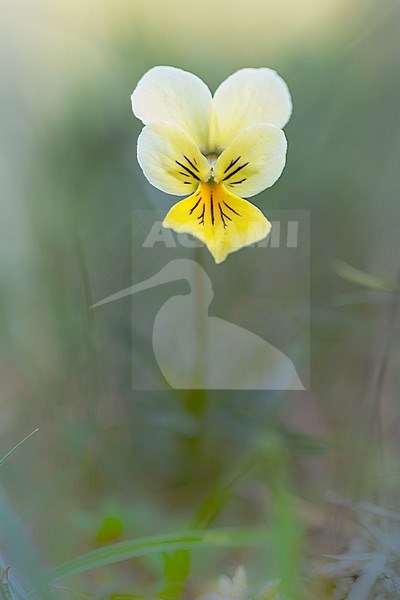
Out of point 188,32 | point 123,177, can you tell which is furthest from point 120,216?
A: point 188,32

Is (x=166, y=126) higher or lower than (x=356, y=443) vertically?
higher

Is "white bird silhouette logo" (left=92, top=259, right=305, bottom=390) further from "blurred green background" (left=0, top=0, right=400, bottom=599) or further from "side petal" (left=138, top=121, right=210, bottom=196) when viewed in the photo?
"side petal" (left=138, top=121, right=210, bottom=196)

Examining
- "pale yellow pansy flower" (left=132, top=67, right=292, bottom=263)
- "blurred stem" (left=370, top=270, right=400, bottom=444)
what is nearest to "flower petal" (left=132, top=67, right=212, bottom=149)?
"pale yellow pansy flower" (left=132, top=67, right=292, bottom=263)

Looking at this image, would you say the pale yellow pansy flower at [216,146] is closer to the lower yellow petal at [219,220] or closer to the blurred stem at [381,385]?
the lower yellow petal at [219,220]

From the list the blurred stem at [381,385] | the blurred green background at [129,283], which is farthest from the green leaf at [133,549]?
the blurred stem at [381,385]

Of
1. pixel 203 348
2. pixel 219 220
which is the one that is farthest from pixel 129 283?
pixel 219 220

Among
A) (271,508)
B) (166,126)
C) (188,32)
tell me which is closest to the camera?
(166,126)

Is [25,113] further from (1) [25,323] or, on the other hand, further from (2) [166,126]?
(2) [166,126]
